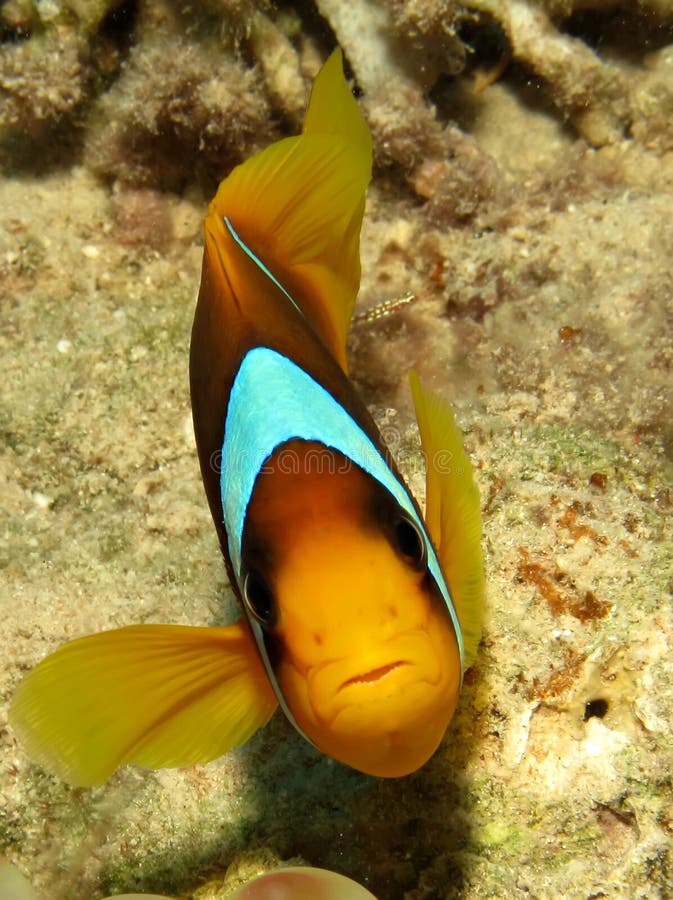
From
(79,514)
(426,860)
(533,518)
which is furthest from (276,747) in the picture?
(79,514)

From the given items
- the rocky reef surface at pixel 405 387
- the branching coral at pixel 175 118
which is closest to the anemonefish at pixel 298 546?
the rocky reef surface at pixel 405 387

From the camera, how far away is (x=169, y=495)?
246cm

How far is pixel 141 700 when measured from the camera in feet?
4.58

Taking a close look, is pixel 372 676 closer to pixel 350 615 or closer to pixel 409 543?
pixel 350 615

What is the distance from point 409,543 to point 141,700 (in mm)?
628

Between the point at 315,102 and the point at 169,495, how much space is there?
50.6 inches

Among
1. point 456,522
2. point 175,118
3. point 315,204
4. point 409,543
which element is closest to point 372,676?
point 409,543

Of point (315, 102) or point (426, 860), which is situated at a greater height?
point (315, 102)

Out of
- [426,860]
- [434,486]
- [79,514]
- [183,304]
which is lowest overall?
[79,514]

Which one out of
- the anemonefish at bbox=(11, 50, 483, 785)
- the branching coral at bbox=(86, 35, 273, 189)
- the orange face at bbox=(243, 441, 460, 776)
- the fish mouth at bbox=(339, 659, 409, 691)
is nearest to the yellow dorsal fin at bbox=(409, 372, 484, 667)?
the anemonefish at bbox=(11, 50, 483, 785)

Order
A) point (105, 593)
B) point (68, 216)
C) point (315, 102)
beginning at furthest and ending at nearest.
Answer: point (68, 216) < point (105, 593) < point (315, 102)

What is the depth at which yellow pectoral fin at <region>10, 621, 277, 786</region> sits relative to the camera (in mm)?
1359

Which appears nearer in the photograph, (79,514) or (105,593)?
(105,593)

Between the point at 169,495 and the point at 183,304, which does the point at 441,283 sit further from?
the point at 169,495
